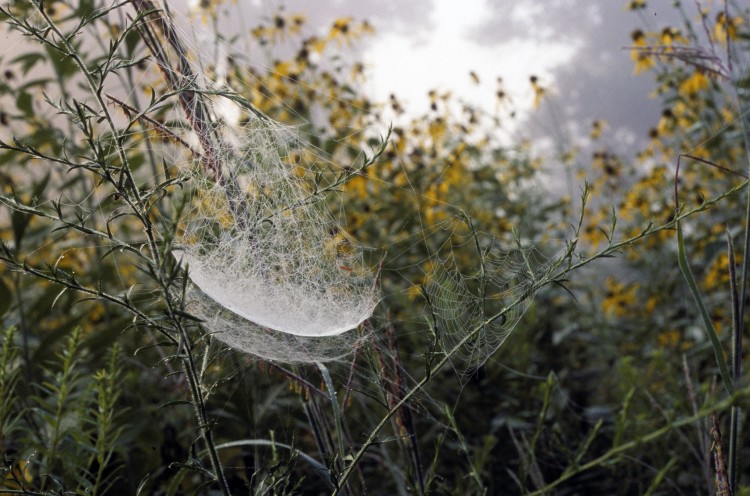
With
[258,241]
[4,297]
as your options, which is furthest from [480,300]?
[4,297]

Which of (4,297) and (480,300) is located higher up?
(480,300)

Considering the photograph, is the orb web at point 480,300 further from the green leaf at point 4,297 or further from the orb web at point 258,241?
the green leaf at point 4,297

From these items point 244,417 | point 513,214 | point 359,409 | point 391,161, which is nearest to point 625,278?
point 513,214

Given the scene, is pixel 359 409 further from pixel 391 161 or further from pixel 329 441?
pixel 391 161

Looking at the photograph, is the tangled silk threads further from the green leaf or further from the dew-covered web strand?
the green leaf

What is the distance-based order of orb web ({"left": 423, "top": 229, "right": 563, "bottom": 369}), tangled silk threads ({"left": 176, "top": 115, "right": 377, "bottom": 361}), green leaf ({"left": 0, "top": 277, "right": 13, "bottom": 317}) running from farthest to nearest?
green leaf ({"left": 0, "top": 277, "right": 13, "bottom": 317}) → tangled silk threads ({"left": 176, "top": 115, "right": 377, "bottom": 361}) → orb web ({"left": 423, "top": 229, "right": 563, "bottom": 369})

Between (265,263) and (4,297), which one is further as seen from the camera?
(4,297)

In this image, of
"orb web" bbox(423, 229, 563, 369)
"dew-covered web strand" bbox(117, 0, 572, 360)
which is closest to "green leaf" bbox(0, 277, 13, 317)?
"dew-covered web strand" bbox(117, 0, 572, 360)

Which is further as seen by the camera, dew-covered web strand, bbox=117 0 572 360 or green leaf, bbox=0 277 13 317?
green leaf, bbox=0 277 13 317

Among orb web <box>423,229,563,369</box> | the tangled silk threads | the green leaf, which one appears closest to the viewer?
orb web <box>423,229,563,369</box>

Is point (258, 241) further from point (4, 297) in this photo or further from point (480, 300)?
point (4, 297)
